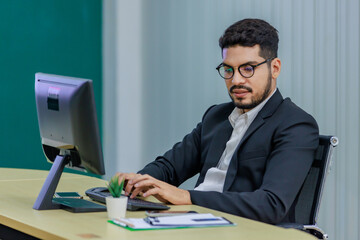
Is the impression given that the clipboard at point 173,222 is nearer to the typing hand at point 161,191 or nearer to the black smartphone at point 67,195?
the typing hand at point 161,191

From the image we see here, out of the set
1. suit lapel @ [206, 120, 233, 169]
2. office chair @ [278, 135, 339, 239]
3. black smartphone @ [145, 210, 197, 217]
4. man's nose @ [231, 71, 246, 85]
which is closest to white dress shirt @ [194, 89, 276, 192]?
suit lapel @ [206, 120, 233, 169]

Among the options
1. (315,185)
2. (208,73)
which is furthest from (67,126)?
(208,73)

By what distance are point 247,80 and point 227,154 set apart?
1.10ft

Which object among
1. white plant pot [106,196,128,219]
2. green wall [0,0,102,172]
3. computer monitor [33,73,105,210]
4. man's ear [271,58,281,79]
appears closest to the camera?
white plant pot [106,196,128,219]

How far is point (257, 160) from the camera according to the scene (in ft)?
7.98

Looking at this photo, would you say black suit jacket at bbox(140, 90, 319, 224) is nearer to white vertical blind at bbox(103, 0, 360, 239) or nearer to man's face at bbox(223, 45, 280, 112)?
man's face at bbox(223, 45, 280, 112)

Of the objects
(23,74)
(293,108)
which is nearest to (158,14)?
(23,74)

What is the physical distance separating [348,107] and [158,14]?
2.00m

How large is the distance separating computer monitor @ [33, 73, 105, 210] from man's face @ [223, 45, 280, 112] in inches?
27.8

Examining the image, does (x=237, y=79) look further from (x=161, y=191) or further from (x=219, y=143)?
(x=161, y=191)

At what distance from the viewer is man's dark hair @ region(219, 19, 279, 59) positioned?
2533 millimetres

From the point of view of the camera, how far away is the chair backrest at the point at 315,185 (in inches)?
92.1

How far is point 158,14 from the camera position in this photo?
4.92m

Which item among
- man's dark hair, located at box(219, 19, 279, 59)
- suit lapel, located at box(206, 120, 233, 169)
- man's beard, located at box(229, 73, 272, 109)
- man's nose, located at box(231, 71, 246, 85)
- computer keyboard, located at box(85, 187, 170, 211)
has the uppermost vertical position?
man's dark hair, located at box(219, 19, 279, 59)
